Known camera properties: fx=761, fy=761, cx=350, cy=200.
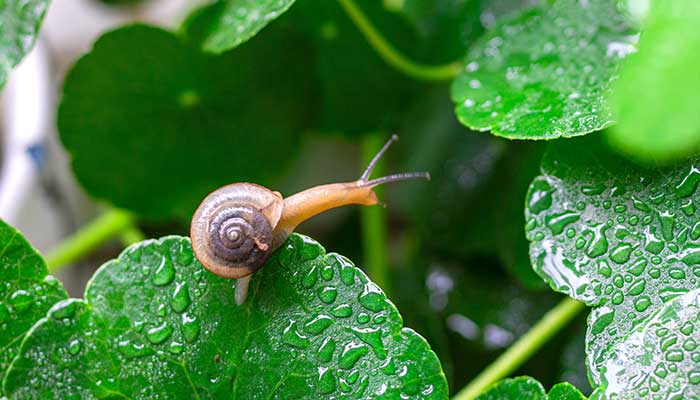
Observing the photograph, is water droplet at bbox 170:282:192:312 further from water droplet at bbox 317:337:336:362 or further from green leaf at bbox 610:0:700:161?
green leaf at bbox 610:0:700:161

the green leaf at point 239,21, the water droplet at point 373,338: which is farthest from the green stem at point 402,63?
the water droplet at point 373,338

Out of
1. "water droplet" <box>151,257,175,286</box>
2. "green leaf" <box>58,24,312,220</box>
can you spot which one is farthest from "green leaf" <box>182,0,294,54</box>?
"water droplet" <box>151,257,175,286</box>

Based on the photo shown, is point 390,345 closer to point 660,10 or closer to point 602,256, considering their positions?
point 602,256

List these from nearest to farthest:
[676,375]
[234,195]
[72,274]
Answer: [676,375], [234,195], [72,274]

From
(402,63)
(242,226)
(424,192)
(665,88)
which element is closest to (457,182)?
(424,192)

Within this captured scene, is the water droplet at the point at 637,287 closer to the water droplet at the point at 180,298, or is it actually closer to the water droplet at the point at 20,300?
the water droplet at the point at 180,298

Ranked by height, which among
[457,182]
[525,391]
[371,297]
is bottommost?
[457,182]

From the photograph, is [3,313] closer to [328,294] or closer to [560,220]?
[328,294]

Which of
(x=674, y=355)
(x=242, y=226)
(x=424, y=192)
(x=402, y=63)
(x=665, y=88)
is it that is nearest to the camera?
(x=665, y=88)

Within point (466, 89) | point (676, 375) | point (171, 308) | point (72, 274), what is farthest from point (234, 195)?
point (72, 274)
